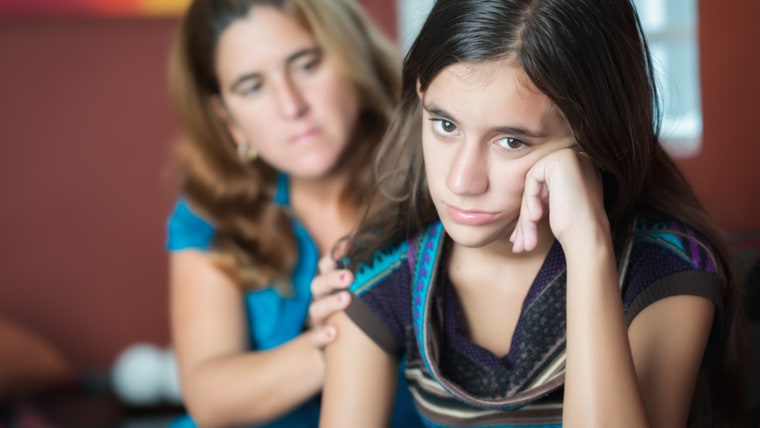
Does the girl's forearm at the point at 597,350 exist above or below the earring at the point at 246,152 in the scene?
below

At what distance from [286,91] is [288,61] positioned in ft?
0.21

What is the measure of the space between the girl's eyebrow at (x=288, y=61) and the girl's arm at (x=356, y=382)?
1.82 feet

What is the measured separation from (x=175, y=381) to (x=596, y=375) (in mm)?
2001

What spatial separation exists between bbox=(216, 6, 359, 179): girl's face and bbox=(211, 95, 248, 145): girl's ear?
0.30 feet

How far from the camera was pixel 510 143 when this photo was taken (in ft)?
3.22

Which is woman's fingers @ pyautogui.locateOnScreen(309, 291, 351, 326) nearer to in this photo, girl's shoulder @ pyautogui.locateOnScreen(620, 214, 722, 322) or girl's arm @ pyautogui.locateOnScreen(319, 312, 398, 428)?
girl's arm @ pyautogui.locateOnScreen(319, 312, 398, 428)

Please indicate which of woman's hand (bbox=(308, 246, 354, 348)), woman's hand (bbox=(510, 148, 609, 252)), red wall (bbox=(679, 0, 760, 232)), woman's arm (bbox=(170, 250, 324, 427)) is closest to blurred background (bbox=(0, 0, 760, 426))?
red wall (bbox=(679, 0, 760, 232))

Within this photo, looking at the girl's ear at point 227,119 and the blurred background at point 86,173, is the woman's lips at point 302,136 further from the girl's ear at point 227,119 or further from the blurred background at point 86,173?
the blurred background at point 86,173

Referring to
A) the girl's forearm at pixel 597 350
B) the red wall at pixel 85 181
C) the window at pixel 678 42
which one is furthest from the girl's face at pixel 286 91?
the red wall at pixel 85 181

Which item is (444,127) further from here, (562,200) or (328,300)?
(328,300)

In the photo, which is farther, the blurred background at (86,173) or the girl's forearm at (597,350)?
the blurred background at (86,173)

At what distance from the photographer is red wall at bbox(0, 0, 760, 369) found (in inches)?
112

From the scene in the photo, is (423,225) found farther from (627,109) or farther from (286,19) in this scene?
(286,19)

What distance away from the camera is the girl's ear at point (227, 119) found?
173 cm
